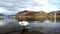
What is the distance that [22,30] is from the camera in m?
1.57

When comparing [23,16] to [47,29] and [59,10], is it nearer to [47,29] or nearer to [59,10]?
→ [47,29]

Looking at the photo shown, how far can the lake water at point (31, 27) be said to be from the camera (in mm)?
1557

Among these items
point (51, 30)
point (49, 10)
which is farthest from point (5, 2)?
point (51, 30)

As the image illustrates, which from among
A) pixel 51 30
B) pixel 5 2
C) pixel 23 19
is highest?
pixel 5 2

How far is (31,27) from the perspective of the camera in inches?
61.7

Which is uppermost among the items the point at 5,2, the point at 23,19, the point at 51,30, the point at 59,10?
the point at 5,2

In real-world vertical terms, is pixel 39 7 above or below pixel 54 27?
above

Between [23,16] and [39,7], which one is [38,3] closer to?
[39,7]

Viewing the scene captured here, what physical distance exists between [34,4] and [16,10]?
248mm

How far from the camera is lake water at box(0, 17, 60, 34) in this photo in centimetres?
156

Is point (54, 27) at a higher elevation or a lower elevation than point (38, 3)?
lower

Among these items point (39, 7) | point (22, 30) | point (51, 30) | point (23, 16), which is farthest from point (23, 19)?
point (51, 30)

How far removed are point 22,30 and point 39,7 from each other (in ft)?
1.22

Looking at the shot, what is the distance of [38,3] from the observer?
1.58 metres
